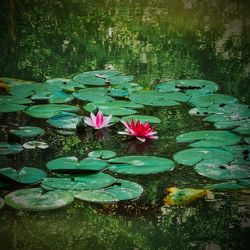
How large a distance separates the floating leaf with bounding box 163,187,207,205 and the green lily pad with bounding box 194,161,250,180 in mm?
128

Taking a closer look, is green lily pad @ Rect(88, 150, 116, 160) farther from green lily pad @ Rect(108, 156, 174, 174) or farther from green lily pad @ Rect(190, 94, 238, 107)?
green lily pad @ Rect(190, 94, 238, 107)

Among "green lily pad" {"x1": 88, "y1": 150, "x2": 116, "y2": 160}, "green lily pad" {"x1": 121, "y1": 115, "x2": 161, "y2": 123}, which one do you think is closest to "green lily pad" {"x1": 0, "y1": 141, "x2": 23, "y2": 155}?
"green lily pad" {"x1": 88, "y1": 150, "x2": 116, "y2": 160}

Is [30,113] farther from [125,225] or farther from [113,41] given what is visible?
[113,41]

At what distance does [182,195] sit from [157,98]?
1076 mm

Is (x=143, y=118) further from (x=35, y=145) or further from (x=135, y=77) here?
(x=135, y=77)

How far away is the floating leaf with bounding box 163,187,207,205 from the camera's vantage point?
205cm

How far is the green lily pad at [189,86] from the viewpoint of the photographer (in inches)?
126

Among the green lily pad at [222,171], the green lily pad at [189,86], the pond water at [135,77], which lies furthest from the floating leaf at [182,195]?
the green lily pad at [189,86]

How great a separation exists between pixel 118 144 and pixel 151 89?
Result: 787mm

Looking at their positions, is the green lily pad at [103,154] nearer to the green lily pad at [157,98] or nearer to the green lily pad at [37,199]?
the green lily pad at [37,199]

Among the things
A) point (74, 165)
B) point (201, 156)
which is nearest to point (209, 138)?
point (201, 156)

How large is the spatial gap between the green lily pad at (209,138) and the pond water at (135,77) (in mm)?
49

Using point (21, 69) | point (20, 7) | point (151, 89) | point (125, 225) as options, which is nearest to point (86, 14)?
point (20, 7)

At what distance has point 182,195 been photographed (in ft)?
6.82
